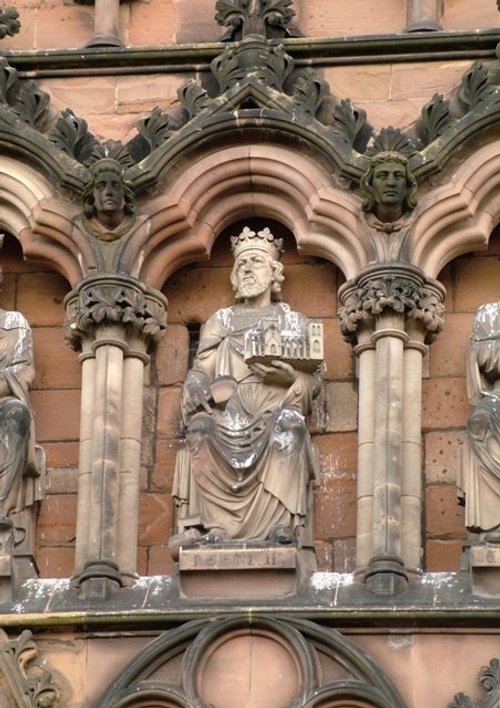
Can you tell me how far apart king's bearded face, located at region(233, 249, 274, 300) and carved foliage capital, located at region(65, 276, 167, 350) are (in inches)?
19.7

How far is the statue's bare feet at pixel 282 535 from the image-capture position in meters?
23.2

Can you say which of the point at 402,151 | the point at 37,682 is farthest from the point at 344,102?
the point at 37,682

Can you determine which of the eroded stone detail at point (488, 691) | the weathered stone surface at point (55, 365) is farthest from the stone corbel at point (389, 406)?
the weathered stone surface at point (55, 365)

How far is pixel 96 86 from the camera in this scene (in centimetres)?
2534

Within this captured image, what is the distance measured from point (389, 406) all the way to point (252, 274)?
1.20 meters

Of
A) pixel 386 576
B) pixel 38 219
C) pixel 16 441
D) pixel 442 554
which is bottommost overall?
pixel 386 576

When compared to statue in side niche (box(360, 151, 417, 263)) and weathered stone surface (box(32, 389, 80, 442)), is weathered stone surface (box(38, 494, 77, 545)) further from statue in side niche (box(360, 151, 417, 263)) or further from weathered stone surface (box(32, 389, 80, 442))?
statue in side niche (box(360, 151, 417, 263))

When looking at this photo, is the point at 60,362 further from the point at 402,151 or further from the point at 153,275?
the point at 402,151

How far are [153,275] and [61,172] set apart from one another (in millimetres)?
786

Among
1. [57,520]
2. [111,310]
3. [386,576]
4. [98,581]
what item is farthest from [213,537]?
[111,310]

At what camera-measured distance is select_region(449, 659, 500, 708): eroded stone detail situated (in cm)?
2256

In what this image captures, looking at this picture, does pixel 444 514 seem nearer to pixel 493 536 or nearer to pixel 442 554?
pixel 442 554

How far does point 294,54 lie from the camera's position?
25.2 metres

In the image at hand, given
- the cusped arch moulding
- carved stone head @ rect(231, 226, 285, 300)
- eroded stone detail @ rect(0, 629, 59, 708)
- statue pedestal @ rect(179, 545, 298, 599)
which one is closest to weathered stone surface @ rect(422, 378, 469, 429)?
carved stone head @ rect(231, 226, 285, 300)
